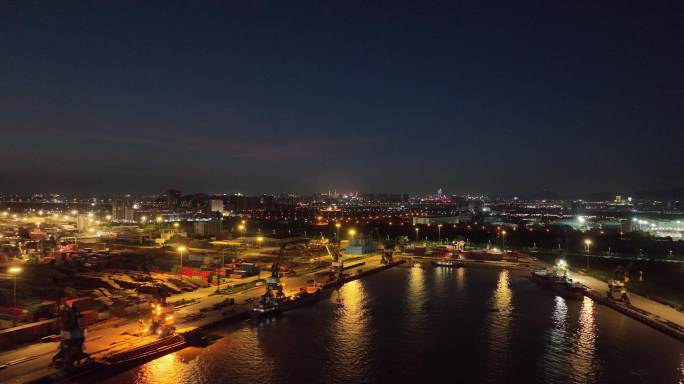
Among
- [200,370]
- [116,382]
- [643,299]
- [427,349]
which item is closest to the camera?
[116,382]

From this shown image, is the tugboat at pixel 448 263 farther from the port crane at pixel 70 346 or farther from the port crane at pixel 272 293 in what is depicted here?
the port crane at pixel 70 346

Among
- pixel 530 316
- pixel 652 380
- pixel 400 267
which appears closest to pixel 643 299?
pixel 530 316

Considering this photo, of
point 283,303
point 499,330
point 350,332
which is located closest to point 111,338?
point 283,303

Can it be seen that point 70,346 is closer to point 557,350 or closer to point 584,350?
point 557,350

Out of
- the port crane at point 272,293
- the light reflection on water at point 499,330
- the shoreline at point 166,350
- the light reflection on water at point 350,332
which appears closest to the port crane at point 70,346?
the shoreline at point 166,350

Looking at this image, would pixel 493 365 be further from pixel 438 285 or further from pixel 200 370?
pixel 438 285
